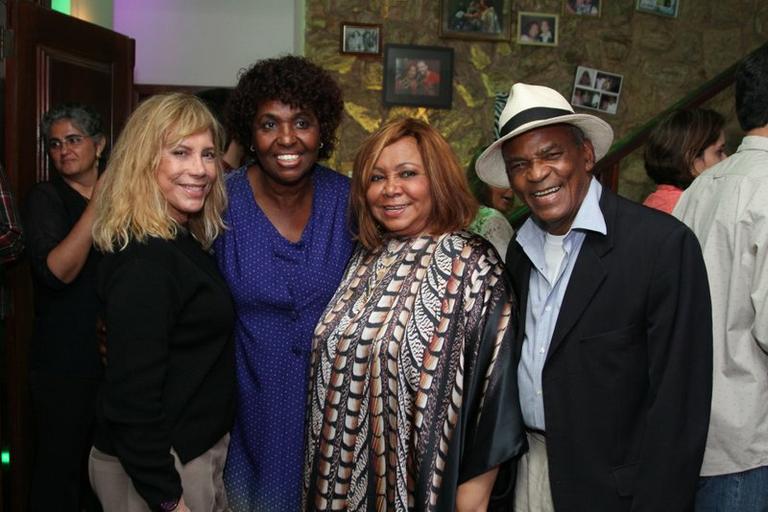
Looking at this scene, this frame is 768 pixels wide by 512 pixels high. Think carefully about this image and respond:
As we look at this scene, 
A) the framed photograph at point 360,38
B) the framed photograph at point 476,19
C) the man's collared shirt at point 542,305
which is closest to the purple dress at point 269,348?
the man's collared shirt at point 542,305

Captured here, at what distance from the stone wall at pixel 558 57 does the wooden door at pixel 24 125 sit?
2.15 metres

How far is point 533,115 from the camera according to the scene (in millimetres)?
1700

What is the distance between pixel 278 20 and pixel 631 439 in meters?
4.90

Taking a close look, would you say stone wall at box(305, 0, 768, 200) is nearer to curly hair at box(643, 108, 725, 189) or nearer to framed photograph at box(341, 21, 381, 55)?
framed photograph at box(341, 21, 381, 55)

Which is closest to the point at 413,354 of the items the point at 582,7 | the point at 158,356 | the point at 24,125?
the point at 158,356

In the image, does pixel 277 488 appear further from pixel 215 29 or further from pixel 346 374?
pixel 215 29

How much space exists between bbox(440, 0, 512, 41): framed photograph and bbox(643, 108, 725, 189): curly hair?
2558mm

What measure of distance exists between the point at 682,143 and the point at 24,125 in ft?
8.48

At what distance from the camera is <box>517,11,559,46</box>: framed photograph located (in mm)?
5352

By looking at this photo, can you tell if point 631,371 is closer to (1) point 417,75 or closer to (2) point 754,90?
(2) point 754,90

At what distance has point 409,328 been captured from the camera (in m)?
1.79

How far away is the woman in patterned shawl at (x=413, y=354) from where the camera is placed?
1723mm

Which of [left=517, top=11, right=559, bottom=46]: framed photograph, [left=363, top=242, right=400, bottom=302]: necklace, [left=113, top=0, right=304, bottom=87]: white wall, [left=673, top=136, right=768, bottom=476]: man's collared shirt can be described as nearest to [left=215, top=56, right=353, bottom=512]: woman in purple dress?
[left=363, top=242, right=400, bottom=302]: necklace

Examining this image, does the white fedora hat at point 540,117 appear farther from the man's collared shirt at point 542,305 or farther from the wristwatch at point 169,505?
the wristwatch at point 169,505
